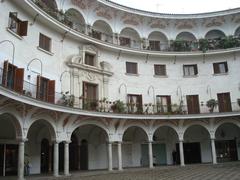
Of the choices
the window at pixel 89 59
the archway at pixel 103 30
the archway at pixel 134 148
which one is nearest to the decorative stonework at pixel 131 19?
the archway at pixel 103 30

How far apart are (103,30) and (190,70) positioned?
29.7 feet

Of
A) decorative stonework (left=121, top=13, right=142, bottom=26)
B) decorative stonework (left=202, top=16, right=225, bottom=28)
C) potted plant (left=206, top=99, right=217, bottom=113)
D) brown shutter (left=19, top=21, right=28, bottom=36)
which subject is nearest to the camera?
brown shutter (left=19, top=21, right=28, bottom=36)

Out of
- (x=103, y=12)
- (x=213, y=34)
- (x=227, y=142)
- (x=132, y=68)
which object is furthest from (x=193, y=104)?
(x=103, y=12)

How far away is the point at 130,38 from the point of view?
1142 inches

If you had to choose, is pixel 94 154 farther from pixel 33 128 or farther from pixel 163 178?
pixel 163 178

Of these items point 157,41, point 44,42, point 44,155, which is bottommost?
point 44,155

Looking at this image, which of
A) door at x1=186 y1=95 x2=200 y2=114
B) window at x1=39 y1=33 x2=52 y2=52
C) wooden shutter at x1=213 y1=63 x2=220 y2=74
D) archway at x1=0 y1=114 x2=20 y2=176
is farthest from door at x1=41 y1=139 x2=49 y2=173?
wooden shutter at x1=213 y1=63 x2=220 y2=74

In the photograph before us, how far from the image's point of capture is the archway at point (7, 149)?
19328 millimetres

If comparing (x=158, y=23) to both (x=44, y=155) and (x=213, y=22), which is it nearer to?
(x=213, y=22)

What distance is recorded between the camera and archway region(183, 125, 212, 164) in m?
28.3

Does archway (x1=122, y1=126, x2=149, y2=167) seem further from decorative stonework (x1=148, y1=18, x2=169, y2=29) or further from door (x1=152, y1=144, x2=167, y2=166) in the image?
decorative stonework (x1=148, y1=18, x2=169, y2=29)

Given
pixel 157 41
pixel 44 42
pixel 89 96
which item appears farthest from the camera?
pixel 157 41

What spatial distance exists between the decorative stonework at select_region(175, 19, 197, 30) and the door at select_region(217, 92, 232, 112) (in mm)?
7475

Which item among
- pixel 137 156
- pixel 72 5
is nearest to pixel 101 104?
pixel 137 156
